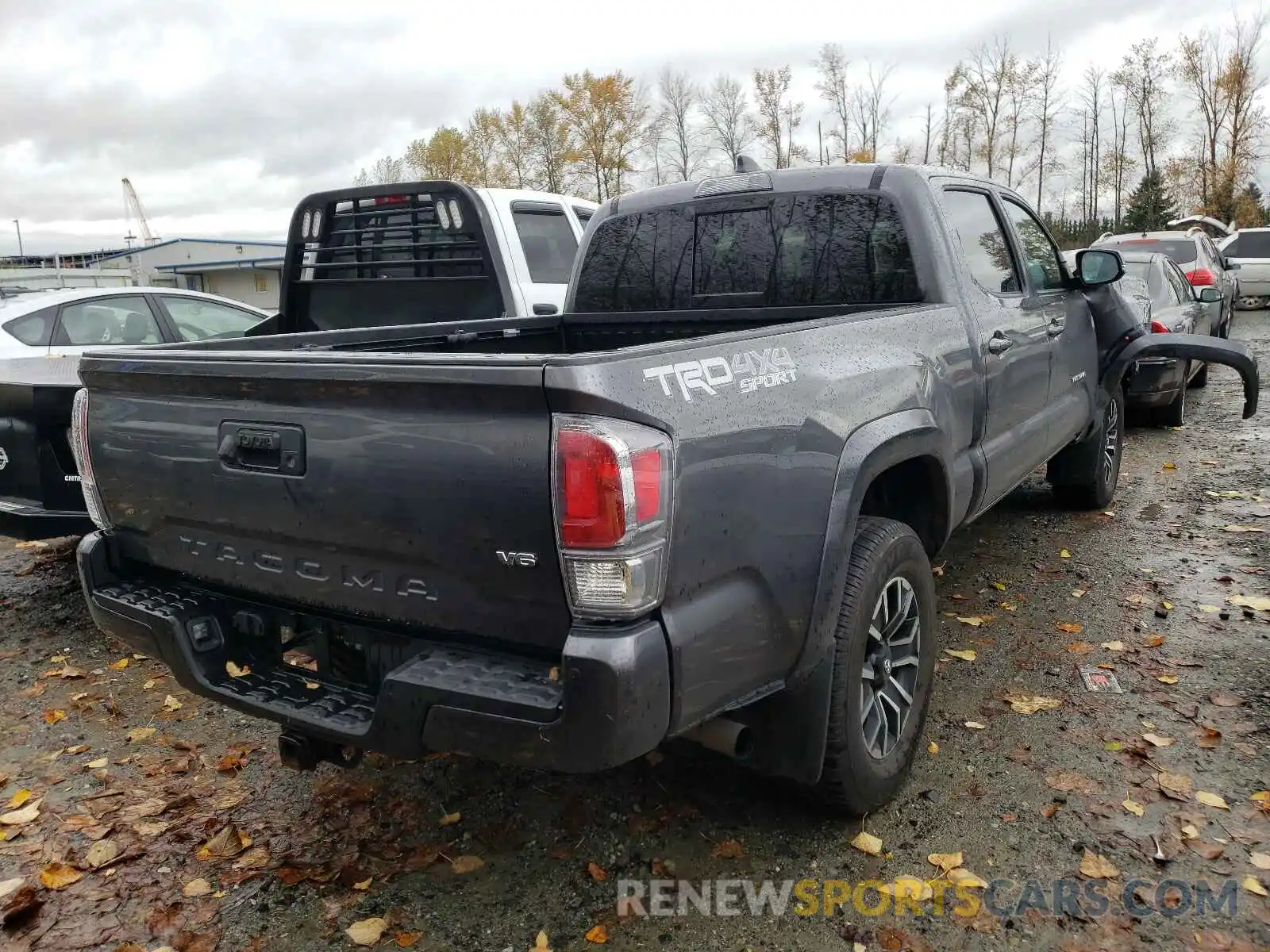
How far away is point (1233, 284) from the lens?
52.7 ft

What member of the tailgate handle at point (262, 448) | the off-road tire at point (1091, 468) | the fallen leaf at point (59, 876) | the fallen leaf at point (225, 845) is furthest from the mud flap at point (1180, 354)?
the fallen leaf at point (59, 876)

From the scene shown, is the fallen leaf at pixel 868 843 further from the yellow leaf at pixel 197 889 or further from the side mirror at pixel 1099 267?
the side mirror at pixel 1099 267

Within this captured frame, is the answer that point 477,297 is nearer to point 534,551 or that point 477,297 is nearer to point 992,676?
point 992,676

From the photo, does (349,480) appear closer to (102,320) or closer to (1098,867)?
(1098,867)

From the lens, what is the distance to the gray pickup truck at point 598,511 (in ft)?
7.13

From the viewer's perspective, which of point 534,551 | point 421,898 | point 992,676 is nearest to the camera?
point 534,551

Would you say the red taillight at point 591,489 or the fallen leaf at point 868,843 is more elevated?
the red taillight at point 591,489

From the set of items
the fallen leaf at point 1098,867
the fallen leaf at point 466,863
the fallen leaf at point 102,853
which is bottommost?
the fallen leaf at point 1098,867

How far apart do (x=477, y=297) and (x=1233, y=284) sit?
14934 millimetres

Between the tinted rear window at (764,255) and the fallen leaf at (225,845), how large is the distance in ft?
8.71

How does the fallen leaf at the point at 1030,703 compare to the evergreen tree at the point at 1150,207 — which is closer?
the fallen leaf at the point at 1030,703

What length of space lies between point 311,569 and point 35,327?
615 centimetres

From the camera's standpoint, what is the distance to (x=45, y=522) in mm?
4758

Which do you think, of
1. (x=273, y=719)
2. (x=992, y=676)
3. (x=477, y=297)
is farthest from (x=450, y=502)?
(x=477, y=297)
